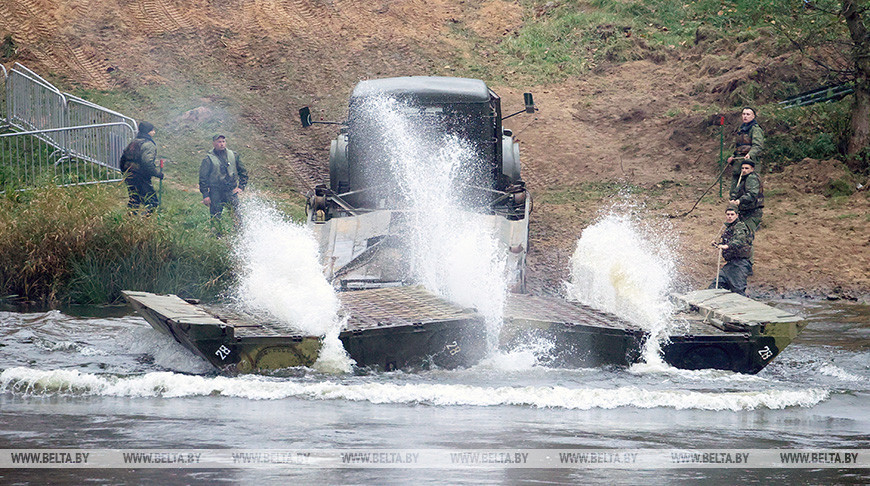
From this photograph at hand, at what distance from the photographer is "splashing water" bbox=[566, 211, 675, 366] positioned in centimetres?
1095

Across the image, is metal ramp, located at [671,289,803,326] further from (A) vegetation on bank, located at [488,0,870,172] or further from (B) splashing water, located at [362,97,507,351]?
(A) vegetation on bank, located at [488,0,870,172]

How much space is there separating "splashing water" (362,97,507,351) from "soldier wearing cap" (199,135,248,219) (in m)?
3.34

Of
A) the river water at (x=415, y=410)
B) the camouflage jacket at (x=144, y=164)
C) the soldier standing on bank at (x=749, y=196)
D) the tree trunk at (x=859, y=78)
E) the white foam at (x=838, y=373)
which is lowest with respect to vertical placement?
the river water at (x=415, y=410)

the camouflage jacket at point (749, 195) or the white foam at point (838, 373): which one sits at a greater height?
the camouflage jacket at point (749, 195)

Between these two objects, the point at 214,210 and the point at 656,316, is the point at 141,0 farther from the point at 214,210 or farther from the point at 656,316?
the point at 656,316

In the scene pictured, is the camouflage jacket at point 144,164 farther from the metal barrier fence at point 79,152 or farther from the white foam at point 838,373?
the white foam at point 838,373

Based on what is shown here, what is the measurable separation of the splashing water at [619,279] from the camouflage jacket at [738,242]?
132 centimetres

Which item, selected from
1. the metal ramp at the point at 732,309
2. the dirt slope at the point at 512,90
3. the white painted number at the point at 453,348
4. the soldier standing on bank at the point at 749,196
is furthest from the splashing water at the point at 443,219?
the soldier standing on bank at the point at 749,196

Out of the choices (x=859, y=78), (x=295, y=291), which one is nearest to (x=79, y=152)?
(x=295, y=291)

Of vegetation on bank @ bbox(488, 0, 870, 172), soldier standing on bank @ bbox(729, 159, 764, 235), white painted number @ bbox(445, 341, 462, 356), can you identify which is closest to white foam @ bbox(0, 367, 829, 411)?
white painted number @ bbox(445, 341, 462, 356)

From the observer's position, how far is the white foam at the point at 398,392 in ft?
28.6

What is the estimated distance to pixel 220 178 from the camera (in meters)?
16.0

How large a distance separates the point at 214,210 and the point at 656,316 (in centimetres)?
786

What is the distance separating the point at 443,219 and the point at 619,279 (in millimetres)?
2043
